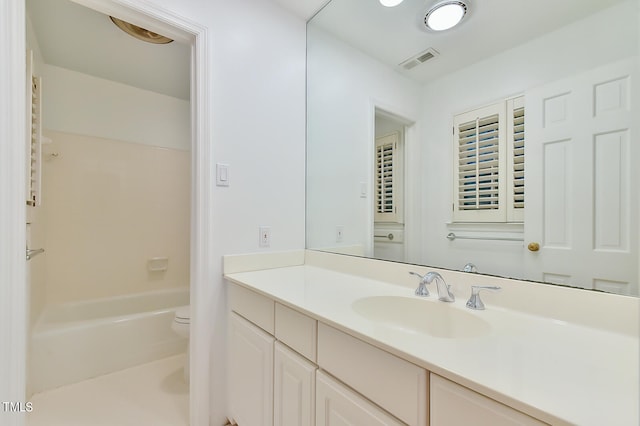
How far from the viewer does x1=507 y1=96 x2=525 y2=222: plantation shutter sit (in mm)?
923

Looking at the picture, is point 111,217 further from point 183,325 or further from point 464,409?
point 464,409

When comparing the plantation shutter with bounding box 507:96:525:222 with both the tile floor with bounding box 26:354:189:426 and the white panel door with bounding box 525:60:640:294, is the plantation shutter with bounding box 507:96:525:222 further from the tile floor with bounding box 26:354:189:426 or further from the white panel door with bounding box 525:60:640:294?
the tile floor with bounding box 26:354:189:426

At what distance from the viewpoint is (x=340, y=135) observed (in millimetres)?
1681

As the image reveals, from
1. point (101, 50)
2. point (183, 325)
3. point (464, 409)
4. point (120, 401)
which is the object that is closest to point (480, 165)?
point (464, 409)

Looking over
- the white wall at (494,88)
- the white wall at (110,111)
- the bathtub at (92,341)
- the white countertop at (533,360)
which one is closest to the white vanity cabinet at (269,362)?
the white countertop at (533,360)

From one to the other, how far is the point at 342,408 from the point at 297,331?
27 cm

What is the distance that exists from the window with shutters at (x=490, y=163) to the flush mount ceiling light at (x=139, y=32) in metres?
1.80

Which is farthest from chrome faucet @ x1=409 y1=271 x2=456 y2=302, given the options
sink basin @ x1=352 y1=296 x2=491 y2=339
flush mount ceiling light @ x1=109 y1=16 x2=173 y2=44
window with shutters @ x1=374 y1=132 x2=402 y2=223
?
flush mount ceiling light @ x1=109 y1=16 x2=173 y2=44

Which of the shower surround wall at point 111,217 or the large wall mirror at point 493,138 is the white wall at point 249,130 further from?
the shower surround wall at point 111,217

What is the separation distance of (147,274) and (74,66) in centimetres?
188

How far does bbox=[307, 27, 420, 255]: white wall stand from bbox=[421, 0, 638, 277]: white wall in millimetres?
317

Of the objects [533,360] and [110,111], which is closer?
[533,360]

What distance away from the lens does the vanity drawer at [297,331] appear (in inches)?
34.7

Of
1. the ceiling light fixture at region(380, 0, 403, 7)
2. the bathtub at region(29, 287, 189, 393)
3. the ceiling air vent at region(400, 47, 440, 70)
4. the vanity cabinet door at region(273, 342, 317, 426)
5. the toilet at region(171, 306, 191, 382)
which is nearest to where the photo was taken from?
the vanity cabinet door at region(273, 342, 317, 426)
